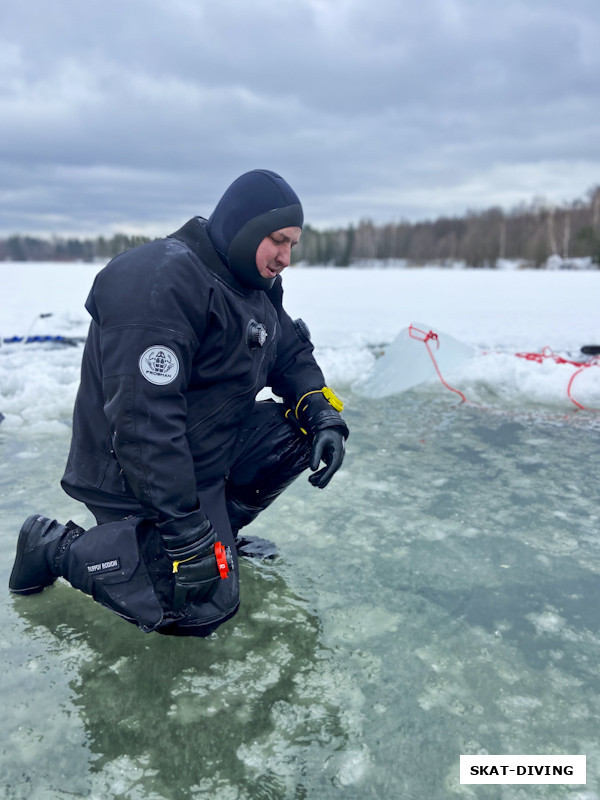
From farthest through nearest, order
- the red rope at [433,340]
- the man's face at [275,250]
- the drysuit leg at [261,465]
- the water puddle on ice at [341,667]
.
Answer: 1. the red rope at [433,340]
2. the drysuit leg at [261,465]
3. the man's face at [275,250]
4. the water puddle on ice at [341,667]

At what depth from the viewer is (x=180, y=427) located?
1.66m

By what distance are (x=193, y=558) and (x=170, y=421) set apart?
380 mm

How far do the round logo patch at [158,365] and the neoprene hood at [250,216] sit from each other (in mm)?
424

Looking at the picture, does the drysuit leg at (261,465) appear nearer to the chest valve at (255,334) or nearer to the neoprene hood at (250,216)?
the chest valve at (255,334)

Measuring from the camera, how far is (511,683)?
5.52 feet

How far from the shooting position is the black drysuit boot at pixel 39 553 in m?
2.03

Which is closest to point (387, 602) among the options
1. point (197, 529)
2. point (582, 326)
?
point (197, 529)

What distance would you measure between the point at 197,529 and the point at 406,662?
27.9 inches

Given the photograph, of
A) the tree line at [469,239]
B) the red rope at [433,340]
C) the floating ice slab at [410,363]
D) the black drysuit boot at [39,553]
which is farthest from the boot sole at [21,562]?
the tree line at [469,239]

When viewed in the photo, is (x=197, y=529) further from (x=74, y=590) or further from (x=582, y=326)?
(x=582, y=326)

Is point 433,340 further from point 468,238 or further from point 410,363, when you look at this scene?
point 468,238

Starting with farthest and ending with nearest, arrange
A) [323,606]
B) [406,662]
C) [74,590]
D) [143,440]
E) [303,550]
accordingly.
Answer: [303,550]
[74,590]
[323,606]
[406,662]
[143,440]

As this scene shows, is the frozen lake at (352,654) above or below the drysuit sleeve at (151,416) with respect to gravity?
below

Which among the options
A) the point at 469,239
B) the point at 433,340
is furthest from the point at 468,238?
the point at 433,340
